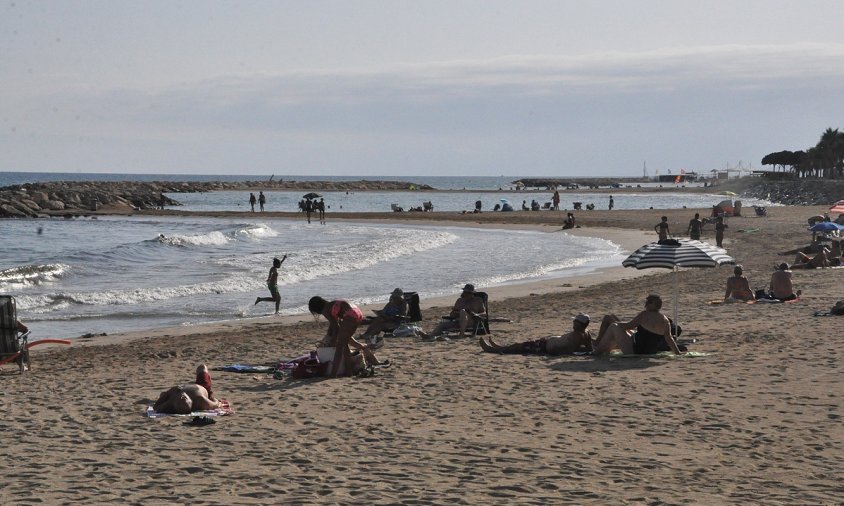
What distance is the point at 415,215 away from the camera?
63750 mm

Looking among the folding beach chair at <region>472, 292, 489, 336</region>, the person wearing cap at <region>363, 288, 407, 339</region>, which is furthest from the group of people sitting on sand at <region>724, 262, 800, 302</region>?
the person wearing cap at <region>363, 288, 407, 339</region>

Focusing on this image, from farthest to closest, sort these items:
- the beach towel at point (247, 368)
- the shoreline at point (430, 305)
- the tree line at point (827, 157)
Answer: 1. the tree line at point (827, 157)
2. the shoreline at point (430, 305)
3. the beach towel at point (247, 368)

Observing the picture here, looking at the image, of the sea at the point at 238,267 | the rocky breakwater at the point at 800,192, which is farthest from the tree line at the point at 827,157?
the sea at the point at 238,267

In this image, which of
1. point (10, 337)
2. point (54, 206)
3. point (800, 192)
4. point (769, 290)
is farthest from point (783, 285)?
point (800, 192)

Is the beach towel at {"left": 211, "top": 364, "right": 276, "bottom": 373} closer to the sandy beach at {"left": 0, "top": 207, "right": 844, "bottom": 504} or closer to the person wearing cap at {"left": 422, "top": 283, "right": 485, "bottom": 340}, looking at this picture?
the sandy beach at {"left": 0, "top": 207, "right": 844, "bottom": 504}

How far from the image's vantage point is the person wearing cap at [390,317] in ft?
49.7

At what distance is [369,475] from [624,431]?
2.48 meters

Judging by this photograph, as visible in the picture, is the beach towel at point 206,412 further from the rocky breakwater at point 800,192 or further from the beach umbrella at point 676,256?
the rocky breakwater at point 800,192

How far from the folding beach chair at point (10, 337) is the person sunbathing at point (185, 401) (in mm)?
3662

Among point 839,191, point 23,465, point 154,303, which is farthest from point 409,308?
point 839,191

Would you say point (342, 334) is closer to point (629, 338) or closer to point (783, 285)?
point (629, 338)

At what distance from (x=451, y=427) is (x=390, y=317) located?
6391 millimetres

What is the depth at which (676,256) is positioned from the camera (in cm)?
1297

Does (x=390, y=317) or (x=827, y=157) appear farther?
(x=827, y=157)
